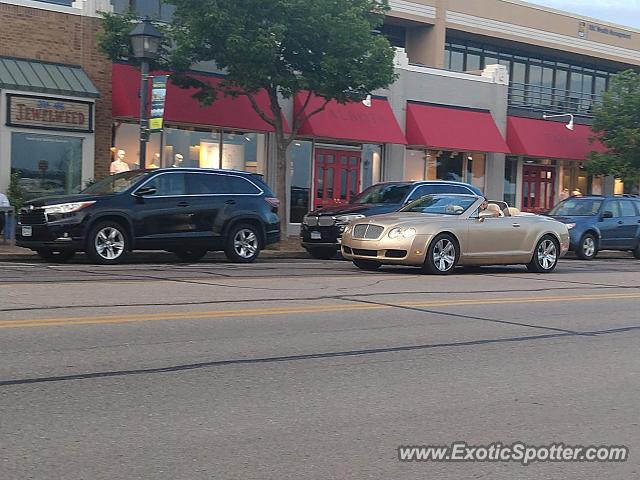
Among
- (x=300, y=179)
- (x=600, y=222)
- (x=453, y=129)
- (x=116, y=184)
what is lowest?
(x=600, y=222)

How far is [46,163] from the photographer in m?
22.7

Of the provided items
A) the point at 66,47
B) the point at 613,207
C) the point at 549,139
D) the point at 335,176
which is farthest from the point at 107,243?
the point at 549,139

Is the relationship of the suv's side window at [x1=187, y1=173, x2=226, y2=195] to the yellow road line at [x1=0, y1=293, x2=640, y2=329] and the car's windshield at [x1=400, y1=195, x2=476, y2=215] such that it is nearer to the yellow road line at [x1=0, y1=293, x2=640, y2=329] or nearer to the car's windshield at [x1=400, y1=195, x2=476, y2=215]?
the car's windshield at [x1=400, y1=195, x2=476, y2=215]

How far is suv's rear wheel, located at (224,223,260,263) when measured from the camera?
17984 millimetres

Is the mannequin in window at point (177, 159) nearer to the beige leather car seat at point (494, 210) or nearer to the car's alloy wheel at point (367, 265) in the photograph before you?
the car's alloy wheel at point (367, 265)

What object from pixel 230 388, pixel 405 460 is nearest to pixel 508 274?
pixel 230 388

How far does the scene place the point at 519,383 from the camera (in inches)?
291

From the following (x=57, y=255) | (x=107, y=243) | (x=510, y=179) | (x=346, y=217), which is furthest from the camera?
(x=510, y=179)

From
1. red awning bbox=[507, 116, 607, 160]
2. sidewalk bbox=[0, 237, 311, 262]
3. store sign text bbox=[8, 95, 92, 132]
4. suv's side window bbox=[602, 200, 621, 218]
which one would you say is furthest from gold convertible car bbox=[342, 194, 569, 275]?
red awning bbox=[507, 116, 607, 160]

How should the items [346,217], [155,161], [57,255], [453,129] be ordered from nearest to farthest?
[57,255] < [346,217] < [155,161] < [453,129]

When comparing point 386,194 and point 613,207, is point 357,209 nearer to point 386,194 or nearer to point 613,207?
point 386,194

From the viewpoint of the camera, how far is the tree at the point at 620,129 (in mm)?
31859

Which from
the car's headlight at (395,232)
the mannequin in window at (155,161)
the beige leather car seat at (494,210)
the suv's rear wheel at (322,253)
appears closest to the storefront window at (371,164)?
the mannequin in window at (155,161)

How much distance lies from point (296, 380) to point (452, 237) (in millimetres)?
9450
